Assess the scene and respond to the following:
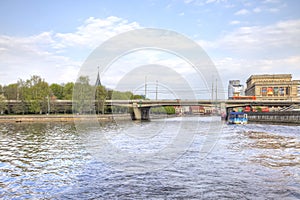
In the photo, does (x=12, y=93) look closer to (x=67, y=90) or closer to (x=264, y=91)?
(x=67, y=90)

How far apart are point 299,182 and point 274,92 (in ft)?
553

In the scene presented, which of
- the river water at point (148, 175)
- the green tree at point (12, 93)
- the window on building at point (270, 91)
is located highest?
the window on building at point (270, 91)

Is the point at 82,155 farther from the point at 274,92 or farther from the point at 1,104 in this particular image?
the point at 274,92

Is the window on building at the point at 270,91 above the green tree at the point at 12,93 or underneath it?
above

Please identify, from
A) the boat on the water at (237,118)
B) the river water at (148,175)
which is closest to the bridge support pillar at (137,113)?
the boat on the water at (237,118)

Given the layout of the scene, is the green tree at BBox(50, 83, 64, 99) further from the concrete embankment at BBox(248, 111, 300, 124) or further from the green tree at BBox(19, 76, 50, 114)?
the concrete embankment at BBox(248, 111, 300, 124)

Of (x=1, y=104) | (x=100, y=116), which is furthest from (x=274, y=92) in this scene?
(x=1, y=104)

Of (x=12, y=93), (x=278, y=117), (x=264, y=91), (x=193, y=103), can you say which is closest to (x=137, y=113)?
(x=193, y=103)

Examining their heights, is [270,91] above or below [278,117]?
above

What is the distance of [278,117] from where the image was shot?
8294 centimetres

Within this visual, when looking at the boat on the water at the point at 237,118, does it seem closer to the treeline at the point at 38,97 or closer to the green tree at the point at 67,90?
the treeline at the point at 38,97

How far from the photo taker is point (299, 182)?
47.2ft

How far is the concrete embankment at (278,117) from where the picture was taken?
2885 inches

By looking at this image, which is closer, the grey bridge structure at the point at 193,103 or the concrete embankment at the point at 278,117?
the concrete embankment at the point at 278,117
